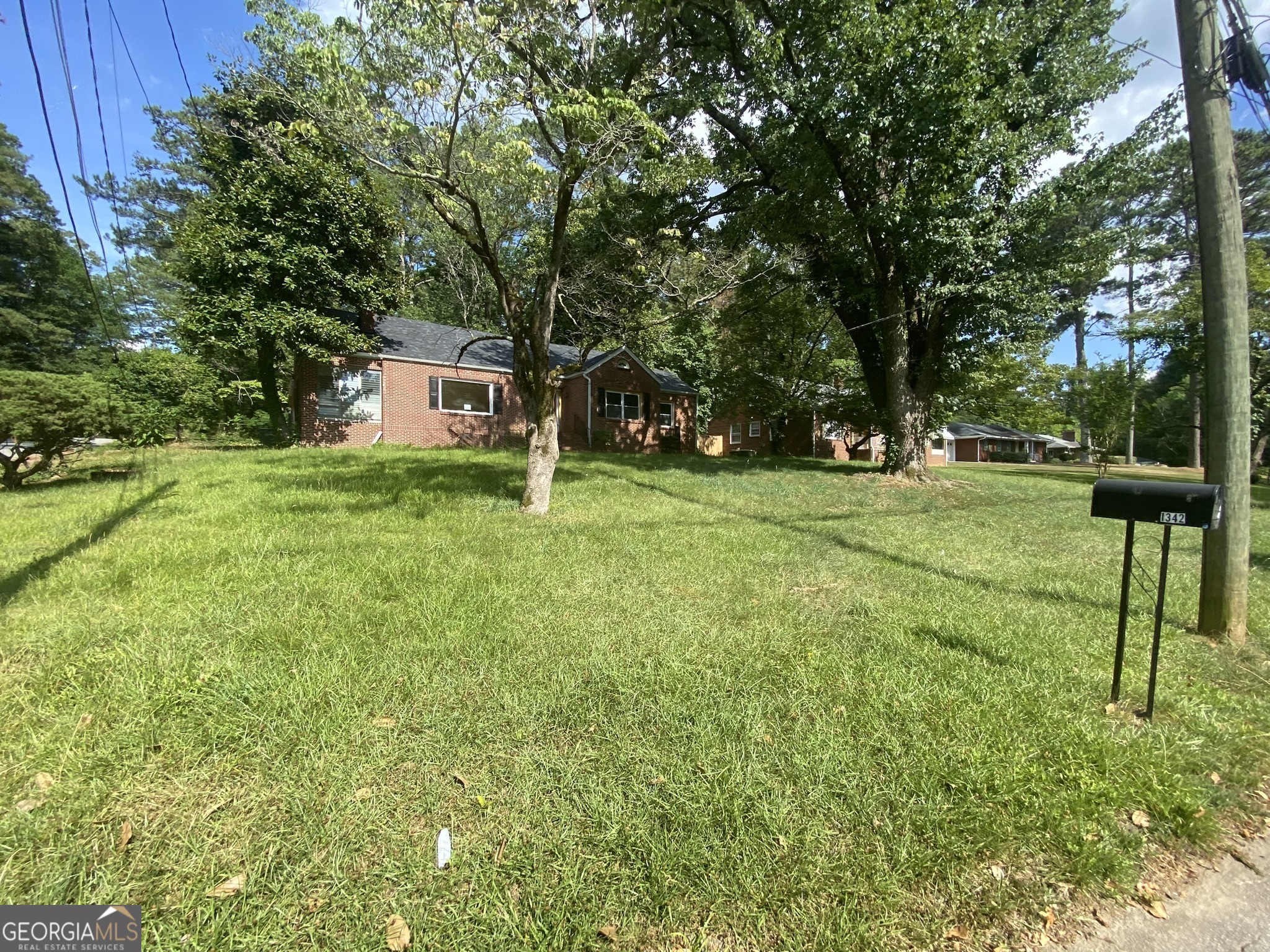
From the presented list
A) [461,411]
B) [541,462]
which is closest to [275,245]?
[461,411]

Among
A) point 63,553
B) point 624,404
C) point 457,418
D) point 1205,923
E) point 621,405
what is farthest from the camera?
point 624,404

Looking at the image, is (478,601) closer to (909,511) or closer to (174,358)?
(909,511)

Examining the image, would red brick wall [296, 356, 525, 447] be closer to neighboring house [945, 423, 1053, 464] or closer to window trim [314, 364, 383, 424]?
window trim [314, 364, 383, 424]

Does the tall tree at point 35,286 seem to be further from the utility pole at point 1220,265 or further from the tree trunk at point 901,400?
the utility pole at point 1220,265

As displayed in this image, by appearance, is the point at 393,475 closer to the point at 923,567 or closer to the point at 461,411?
the point at 923,567

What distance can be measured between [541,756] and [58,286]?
3991 cm

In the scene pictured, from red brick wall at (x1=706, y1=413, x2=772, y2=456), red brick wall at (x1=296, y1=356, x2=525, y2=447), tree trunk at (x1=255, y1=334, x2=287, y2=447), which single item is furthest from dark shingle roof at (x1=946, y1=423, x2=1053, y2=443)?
tree trunk at (x1=255, y1=334, x2=287, y2=447)

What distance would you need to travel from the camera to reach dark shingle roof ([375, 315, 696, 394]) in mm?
16828

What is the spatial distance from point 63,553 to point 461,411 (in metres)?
13.8

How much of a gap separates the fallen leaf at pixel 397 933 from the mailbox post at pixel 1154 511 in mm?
3232

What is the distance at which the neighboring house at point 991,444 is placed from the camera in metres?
42.1

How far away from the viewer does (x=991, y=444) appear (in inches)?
1770

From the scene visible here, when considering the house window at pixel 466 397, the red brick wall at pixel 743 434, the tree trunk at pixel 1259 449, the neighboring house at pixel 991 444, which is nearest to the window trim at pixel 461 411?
the house window at pixel 466 397

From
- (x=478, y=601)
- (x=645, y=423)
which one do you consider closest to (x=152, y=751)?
(x=478, y=601)
